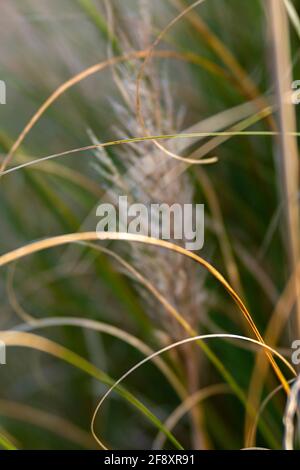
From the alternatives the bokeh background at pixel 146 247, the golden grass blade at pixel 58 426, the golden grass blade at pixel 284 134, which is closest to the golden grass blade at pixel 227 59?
the bokeh background at pixel 146 247

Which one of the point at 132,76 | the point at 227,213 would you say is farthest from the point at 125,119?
the point at 227,213

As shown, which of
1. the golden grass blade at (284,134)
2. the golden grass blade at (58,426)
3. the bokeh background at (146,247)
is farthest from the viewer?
the golden grass blade at (58,426)

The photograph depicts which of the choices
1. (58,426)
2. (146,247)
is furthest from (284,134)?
(58,426)

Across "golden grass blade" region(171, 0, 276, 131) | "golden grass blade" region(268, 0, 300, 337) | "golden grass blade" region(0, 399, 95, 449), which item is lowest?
"golden grass blade" region(0, 399, 95, 449)

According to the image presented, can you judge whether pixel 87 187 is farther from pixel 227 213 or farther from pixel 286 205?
pixel 286 205

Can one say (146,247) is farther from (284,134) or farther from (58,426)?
(58,426)

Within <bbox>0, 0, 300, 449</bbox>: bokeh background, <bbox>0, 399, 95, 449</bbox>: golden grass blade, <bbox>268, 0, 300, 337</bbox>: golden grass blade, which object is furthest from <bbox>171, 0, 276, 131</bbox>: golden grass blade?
<bbox>0, 399, 95, 449</bbox>: golden grass blade

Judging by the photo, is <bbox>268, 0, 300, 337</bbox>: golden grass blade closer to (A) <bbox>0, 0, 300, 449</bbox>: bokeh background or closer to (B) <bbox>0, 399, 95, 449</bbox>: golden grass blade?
(A) <bbox>0, 0, 300, 449</bbox>: bokeh background

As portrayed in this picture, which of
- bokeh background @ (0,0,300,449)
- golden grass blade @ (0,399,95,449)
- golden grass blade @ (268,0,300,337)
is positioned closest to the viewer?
golden grass blade @ (268,0,300,337)

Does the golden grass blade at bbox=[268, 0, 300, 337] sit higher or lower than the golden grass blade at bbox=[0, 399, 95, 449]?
higher

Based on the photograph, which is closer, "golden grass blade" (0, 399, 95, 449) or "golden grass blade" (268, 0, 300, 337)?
"golden grass blade" (268, 0, 300, 337)

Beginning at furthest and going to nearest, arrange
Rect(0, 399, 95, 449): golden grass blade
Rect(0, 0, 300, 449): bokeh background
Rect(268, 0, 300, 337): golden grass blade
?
Rect(0, 399, 95, 449): golden grass blade < Rect(0, 0, 300, 449): bokeh background < Rect(268, 0, 300, 337): golden grass blade

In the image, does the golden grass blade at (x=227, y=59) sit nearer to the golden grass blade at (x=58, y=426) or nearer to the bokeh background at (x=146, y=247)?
the bokeh background at (x=146, y=247)

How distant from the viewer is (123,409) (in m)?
0.92
